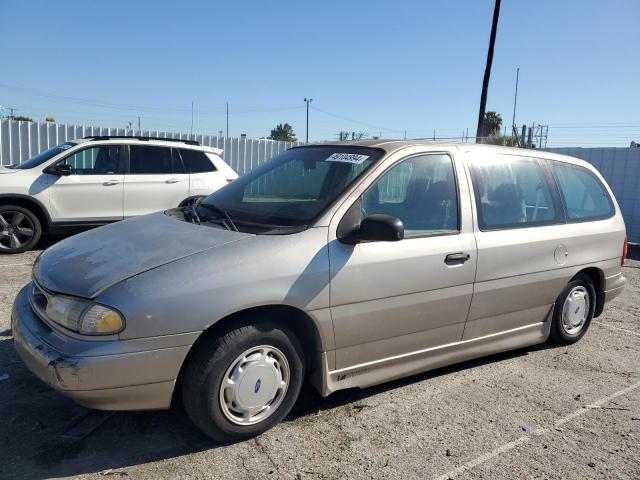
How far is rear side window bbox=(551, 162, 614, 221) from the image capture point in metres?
4.93

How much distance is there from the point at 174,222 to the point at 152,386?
4.25 feet

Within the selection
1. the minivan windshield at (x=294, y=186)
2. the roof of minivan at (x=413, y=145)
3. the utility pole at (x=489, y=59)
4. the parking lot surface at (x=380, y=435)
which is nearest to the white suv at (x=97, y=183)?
the parking lot surface at (x=380, y=435)

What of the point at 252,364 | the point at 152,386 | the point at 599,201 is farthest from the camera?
the point at 599,201

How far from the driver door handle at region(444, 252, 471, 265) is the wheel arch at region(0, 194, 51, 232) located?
6651mm

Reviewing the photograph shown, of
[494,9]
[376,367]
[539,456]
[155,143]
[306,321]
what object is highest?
[494,9]

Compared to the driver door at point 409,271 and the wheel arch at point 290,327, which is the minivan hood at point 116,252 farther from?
the driver door at point 409,271

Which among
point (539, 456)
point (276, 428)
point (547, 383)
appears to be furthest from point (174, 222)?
point (547, 383)

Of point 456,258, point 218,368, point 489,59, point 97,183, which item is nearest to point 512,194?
point 456,258

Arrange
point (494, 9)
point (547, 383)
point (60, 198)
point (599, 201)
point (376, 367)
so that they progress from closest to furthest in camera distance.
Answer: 1. point (376, 367)
2. point (547, 383)
3. point (599, 201)
4. point (60, 198)
5. point (494, 9)

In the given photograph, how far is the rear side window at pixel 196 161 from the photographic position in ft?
30.5

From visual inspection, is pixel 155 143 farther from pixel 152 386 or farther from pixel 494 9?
pixel 494 9

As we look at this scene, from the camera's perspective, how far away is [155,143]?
357 inches

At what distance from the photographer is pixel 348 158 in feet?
12.5

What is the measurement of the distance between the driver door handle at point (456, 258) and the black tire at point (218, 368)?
129 cm
